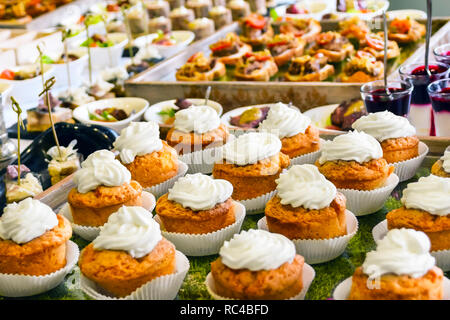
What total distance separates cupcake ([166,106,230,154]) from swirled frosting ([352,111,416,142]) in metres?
0.74

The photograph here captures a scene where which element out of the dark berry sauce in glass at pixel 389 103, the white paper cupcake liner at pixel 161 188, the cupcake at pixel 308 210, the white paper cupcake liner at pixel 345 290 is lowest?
the white paper cupcake liner at pixel 161 188

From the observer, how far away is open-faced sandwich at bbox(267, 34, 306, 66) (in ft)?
17.9

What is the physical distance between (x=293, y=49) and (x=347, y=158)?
9.78 ft

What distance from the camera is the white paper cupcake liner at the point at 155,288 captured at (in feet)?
7.13

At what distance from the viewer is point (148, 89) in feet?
15.4

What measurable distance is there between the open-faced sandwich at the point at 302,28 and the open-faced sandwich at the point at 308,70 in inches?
37.3

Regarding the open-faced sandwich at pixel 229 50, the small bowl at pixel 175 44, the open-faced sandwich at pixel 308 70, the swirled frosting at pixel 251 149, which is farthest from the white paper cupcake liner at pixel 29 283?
the small bowl at pixel 175 44

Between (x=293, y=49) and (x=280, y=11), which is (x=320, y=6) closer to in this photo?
(x=280, y=11)

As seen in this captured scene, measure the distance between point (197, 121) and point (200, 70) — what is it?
6.28 feet

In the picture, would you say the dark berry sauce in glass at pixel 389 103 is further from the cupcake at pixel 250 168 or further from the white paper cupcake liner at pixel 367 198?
the cupcake at pixel 250 168

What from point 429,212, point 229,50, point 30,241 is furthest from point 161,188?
point 229,50

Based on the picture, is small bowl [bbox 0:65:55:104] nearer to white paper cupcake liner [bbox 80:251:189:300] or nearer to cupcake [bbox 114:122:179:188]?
cupcake [bbox 114:122:179:188]
